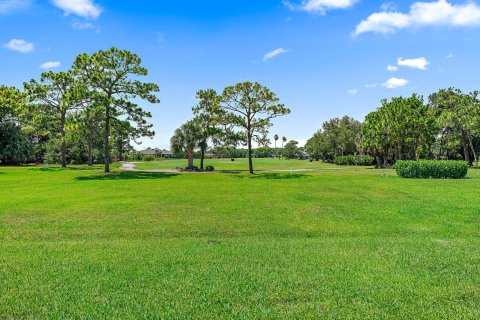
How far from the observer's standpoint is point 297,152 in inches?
5413

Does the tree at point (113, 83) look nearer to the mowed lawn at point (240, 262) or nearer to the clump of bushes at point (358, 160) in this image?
the mowed lawn at point (240, 262)

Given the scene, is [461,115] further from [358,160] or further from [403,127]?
[358,160]

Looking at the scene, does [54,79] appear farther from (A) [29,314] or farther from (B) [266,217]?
(A) [29,314]

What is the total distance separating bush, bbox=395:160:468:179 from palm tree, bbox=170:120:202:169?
26.4 meters

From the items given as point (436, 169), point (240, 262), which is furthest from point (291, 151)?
point (240, 262)

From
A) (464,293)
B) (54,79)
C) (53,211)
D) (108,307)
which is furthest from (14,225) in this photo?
(54,79)

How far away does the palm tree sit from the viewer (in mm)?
44156

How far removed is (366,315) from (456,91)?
62894 mm

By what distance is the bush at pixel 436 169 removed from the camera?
26.2 m

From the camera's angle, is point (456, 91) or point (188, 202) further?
point (456, 91)

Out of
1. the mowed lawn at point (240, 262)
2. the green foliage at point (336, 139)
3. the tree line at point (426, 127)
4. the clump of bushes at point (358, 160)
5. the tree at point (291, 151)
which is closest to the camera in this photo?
the mowed lawn at point (240, 262)

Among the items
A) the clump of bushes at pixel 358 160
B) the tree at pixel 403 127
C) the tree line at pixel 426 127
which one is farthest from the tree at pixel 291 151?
the tree at pixel 403 127

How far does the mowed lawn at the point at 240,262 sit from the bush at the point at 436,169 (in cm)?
1462

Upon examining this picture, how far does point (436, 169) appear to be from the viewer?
26.6 meters
